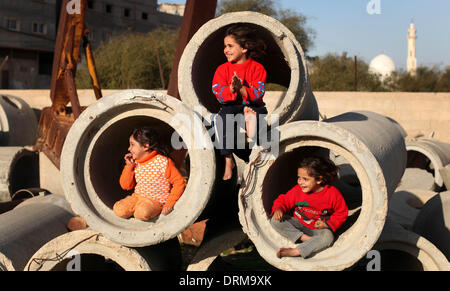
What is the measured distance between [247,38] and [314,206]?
1192mm

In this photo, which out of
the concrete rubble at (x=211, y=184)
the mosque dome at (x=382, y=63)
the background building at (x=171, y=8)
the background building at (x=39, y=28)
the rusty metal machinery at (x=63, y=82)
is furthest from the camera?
the background building at (x=171, y=8)

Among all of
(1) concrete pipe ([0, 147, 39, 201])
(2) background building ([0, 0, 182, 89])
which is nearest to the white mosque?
(2) background building ([0, 0, 182, 89])

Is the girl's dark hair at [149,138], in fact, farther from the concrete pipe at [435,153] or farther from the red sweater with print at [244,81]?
the concrete pipe at [435,153]

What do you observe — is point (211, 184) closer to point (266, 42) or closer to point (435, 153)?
point (266, 42)

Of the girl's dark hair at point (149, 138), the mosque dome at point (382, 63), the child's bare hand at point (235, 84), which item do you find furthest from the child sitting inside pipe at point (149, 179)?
the mosque dome at point (382, 63)

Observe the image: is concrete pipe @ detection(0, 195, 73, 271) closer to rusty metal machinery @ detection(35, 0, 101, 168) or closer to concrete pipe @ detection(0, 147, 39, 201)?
rusty metal machinery @ detection(35, 0, 101, 168)

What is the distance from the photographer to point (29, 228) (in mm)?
4535

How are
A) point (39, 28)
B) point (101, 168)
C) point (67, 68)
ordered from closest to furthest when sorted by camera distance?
1. point (101, 168)
2. point (67, 68)
3. point (39, 28)

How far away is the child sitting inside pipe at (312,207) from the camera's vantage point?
3.40 metres

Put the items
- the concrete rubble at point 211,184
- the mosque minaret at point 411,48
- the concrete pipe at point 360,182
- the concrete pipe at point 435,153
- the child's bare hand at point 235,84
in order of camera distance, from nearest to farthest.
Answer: the concrete pipe at point 360,182, the concrete rubble at point 211,184, the child's bare hand at point 235,84, the concrete pipe at point 435,153, the mosque minaret at point 411,48

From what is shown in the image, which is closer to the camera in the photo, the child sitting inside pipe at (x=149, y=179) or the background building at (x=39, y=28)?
the child sitting inside pipe at (x=149, y=179)

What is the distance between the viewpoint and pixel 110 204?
12.0 feet

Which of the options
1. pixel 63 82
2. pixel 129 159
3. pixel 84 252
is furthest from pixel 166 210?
pixel 63 82

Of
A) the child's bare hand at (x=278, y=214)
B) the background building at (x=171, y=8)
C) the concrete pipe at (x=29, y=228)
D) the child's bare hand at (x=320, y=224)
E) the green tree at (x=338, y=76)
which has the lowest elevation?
the concrete pipe at (x=29, y=228)
